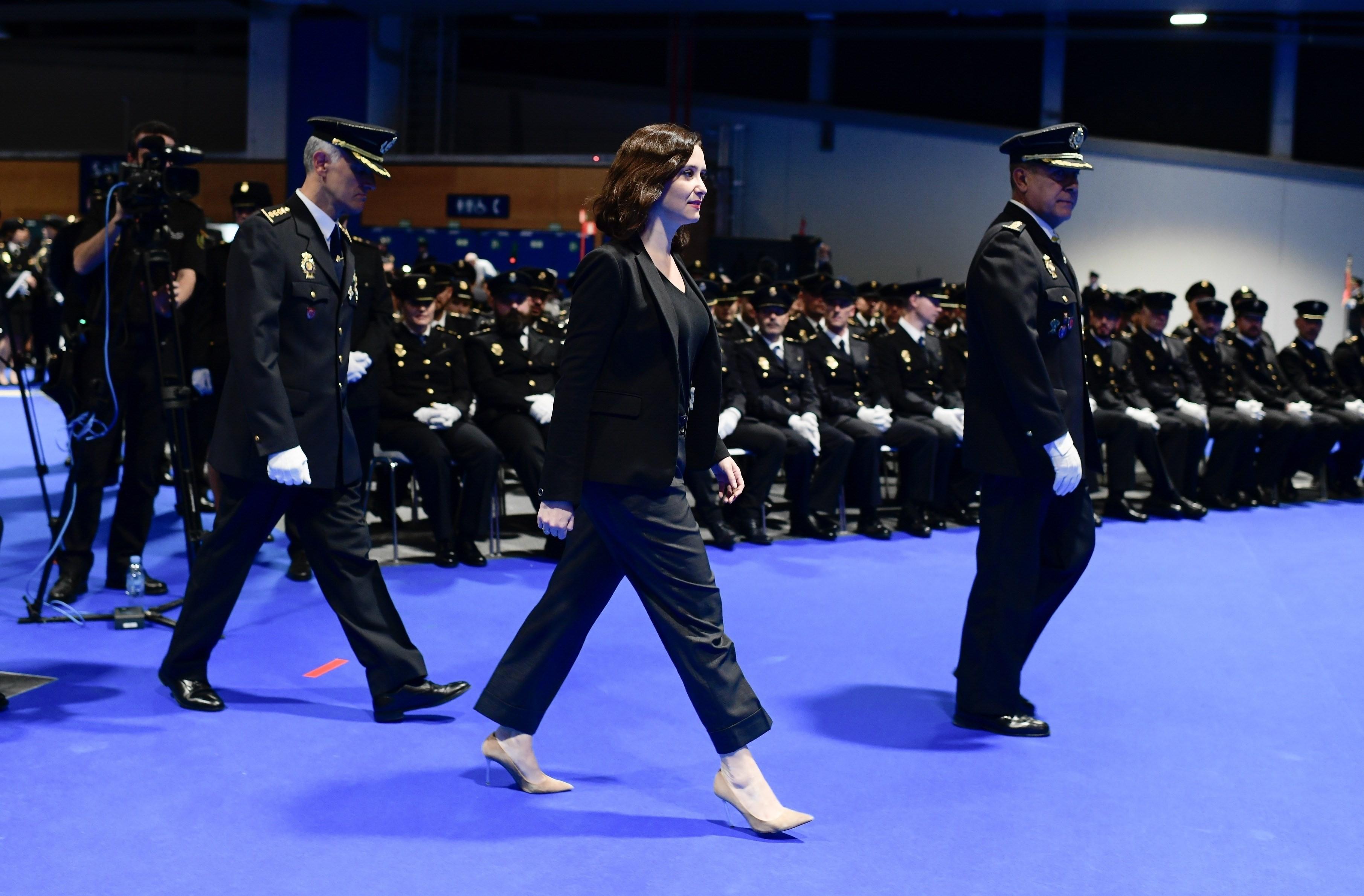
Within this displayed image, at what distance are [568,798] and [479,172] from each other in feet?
48.8

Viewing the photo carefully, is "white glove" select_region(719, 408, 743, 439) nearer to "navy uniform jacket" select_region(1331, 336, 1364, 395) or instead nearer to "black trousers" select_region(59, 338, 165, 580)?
"black trousers" select_region(59, 338, 165, 580)

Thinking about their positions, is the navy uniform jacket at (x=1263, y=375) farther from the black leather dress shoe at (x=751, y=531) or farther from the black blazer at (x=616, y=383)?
the black blazer at (x=616, y=383)

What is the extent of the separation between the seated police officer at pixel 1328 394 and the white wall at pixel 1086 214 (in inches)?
302

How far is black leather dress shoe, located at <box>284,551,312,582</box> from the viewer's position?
5562mm

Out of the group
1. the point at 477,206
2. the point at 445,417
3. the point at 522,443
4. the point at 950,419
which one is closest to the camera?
the point at 445,417

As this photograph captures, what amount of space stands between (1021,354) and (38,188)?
734 inches

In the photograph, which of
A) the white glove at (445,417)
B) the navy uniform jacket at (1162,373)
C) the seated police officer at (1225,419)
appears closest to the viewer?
the white glove at (445,417)

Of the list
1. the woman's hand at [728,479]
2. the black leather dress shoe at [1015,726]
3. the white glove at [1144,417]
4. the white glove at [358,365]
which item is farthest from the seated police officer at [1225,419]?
the woman's hand at [728,479]

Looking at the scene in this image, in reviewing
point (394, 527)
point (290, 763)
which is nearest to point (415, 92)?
point (394, 527)

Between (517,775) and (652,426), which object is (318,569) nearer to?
(517,775)

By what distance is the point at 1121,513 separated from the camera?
820 centimetres

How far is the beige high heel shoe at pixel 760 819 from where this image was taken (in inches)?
115

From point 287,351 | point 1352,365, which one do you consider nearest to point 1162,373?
point 1352,365

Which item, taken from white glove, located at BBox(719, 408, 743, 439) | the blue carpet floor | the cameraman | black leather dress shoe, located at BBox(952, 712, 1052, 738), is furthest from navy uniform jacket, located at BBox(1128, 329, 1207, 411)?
the cameraman
